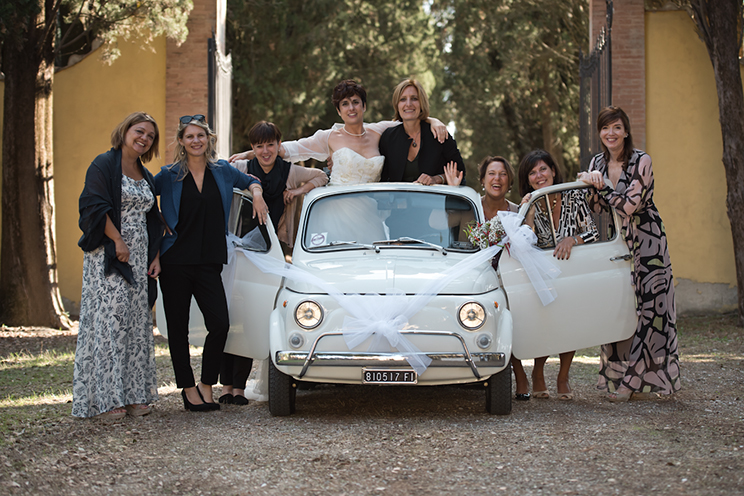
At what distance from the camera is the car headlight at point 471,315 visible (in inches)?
215

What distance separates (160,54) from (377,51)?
11.8 m

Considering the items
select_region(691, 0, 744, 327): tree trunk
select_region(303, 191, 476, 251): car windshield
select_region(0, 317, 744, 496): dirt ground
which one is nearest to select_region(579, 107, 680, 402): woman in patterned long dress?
select_region(0, 317, 744, 496): dirt ground

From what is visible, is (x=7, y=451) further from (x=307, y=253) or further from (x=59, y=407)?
(x=307, y=253)

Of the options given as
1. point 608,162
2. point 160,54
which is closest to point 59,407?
point 608,162

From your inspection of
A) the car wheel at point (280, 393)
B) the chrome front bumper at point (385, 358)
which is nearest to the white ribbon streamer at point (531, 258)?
the chrome front bumper at point (385, 358)

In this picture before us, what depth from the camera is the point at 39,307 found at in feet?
38.6

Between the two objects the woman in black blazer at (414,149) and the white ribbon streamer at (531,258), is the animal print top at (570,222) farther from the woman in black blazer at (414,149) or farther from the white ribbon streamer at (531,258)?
the woman in black blazer at (414,149)

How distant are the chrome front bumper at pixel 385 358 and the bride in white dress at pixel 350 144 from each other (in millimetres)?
2350

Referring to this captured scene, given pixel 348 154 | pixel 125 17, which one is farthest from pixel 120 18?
pixel 348 154

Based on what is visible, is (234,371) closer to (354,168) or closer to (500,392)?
(354,168)

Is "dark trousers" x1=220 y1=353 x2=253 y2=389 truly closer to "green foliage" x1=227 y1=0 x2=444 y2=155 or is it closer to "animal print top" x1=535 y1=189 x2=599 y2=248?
"animal print top" x1=535 y1=189 x2=599 y2=248

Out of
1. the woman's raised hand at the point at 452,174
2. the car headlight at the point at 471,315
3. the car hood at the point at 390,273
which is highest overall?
the woman's raised hand at the point at 452,174

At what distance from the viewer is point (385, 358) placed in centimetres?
534

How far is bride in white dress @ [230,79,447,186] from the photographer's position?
7.34 metres
